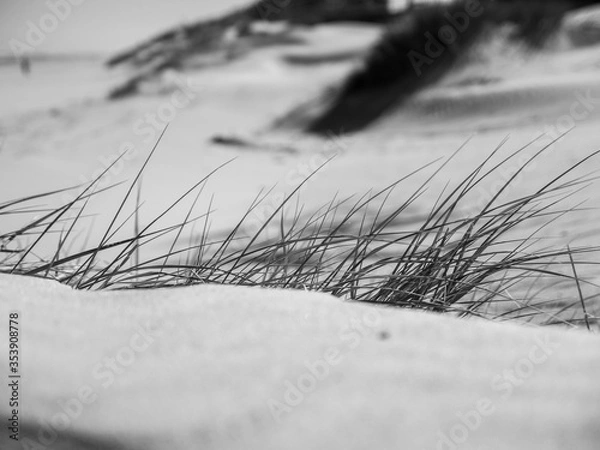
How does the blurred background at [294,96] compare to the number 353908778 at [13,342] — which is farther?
the blurred background at [294,96]

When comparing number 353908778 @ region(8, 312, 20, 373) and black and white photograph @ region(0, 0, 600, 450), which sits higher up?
number 353908778 @ region(8, 312, 20, 373)

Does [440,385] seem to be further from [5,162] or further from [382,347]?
[5,162]

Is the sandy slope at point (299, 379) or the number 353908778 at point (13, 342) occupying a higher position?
the number 353908778 at point (13, 342)

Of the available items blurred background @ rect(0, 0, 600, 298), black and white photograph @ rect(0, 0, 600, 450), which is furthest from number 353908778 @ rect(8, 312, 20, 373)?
blurred background @ rect(0, 0, 600, 298)

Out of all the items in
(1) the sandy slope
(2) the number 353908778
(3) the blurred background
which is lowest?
(3) the blurred background

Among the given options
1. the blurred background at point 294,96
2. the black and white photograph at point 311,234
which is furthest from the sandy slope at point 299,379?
the blurred background at point 294,96

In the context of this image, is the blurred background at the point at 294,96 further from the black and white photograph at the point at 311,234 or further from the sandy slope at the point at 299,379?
the sandy slope at the point at 299,379

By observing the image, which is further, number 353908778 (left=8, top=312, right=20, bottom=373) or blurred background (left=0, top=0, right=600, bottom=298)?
blurred background (left=0, top=0, right=600, bottom=298)

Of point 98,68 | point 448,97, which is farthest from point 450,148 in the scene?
point 98,68

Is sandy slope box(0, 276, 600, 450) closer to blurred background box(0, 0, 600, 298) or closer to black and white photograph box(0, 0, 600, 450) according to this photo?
black and white photograph box(0, 0, 600, 450)
